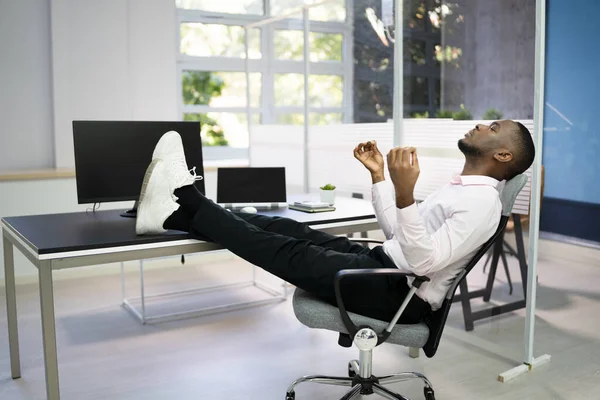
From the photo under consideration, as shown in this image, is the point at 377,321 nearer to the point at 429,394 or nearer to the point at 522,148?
the point at 429,394

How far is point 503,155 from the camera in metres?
2.39

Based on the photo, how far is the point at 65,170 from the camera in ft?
15.9

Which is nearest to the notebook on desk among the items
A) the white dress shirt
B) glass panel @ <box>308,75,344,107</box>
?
the white dress shirt

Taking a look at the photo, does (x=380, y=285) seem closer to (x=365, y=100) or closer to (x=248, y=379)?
(x=248, y=379)

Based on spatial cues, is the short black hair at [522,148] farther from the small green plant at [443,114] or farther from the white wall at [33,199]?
the white wall at [33,199]

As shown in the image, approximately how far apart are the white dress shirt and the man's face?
4.5 inches

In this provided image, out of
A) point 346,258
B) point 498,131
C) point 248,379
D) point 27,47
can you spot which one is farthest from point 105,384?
point 27,47

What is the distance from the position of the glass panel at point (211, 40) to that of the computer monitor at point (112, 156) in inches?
122

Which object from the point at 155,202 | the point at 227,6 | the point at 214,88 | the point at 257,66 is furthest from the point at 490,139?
the point at 227,6

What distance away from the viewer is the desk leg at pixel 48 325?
223cm

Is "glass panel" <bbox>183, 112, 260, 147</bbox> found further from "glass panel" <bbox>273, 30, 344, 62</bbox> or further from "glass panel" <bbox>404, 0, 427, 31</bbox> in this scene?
"glass panel" <bbox>404, 0, 427, 31</bbox>

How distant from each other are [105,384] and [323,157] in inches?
87.0

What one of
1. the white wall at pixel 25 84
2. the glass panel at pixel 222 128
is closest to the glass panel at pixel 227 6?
the glass panel at pixel 222 128

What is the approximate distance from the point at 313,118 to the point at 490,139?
85.8 inches
